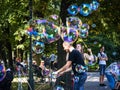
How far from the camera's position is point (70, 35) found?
13.1 metres

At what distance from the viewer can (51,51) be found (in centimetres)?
2122

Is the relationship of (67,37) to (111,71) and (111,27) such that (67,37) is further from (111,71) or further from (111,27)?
(111,27)

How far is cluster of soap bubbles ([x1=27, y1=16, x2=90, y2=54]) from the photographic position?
43.9ft

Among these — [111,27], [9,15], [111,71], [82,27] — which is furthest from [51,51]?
[111,71]

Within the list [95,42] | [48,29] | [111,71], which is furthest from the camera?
[95,42]

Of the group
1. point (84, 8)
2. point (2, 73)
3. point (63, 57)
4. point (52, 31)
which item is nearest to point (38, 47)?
point (52, 31)

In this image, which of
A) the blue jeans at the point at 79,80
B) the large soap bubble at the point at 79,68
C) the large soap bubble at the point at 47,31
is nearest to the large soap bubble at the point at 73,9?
the large soap bubble at the point at 47,31

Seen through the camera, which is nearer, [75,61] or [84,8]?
[75,61]

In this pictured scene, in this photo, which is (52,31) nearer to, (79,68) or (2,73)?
(2,73)

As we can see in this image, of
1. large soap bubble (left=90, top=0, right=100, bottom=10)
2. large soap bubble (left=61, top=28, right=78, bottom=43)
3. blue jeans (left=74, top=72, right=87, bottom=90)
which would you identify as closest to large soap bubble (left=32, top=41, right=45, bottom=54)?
large soap bubble (left=61, top=28, right=78, bottom=43)

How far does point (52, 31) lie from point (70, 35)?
0.77 meters

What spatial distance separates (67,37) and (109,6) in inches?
102

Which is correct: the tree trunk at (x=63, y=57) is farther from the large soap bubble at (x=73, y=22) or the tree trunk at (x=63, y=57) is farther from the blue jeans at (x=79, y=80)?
the blue jeans at (x=79, y=80)

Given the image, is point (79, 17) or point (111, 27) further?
point (111, 27)
